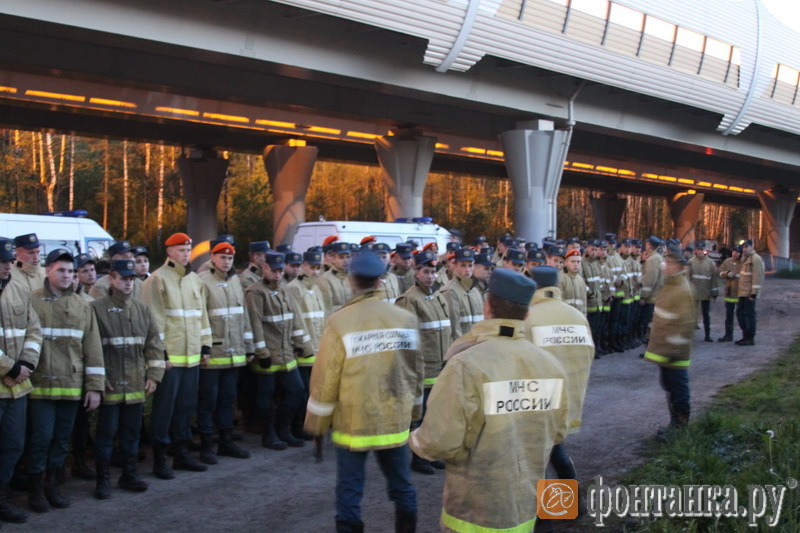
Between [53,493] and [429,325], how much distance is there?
3.62m

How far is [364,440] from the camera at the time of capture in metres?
5.10

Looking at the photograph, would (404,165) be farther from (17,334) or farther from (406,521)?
(406,521)

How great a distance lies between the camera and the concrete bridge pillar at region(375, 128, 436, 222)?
28891 millimetres

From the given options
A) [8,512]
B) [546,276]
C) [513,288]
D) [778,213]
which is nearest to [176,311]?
[8,512]

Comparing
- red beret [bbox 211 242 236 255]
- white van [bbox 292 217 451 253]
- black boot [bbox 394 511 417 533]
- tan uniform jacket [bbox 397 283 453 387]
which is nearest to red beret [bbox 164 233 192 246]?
red beret [bbox 211 242 236 255]

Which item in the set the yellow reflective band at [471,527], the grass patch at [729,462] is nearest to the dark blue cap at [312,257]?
the grass patch at [729,462]

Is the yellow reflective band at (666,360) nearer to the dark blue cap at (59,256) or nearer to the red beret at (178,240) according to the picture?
the red beret at (178,240)

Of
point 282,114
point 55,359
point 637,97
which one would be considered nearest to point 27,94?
point 282,114

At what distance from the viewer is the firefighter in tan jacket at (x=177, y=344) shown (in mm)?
7609

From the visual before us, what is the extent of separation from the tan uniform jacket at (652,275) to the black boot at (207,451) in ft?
32.1

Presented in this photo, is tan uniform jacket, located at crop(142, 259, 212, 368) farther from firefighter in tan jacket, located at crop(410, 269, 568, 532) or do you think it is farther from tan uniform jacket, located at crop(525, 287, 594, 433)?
firefighter in tan jacket, located at crop(410, 269, 568, 532)

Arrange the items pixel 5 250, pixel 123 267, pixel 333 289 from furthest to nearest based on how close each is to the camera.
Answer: pixel 333 289 < pixel 123 267 < pixel 5 250

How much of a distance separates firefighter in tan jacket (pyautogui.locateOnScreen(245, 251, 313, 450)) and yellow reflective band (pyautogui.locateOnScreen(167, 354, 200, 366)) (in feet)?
2.89

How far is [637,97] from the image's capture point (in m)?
29.3
